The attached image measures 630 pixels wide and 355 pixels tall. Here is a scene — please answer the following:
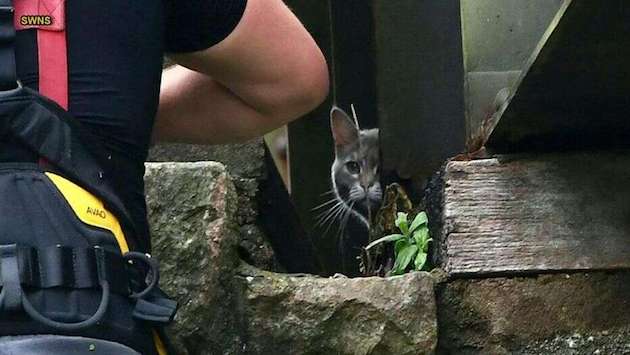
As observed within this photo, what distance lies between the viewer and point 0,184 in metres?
1.56

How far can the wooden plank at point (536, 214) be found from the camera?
2646 millimetres

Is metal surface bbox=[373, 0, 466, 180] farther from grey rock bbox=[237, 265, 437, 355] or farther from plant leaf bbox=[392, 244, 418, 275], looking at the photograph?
grey rock bbox=[237, 265, 437, 355]

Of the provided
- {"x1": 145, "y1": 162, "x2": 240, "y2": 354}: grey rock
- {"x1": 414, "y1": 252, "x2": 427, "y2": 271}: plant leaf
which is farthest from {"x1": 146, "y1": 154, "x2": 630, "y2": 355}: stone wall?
{"x1": 414, "y1": 252, "x2": 427, "y2": 271}: plant leaf

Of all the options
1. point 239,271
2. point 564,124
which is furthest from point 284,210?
point 564,124

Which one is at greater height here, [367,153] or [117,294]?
[117,294]

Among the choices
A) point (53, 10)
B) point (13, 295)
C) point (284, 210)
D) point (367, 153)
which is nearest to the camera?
point (13, 295)

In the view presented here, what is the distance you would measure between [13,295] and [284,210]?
1.54m

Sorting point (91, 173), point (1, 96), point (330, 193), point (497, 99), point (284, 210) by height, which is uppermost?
point (1, 96)

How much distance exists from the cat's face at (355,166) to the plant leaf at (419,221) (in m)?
1.94

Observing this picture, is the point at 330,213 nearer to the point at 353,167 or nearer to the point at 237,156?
the point at 353,167

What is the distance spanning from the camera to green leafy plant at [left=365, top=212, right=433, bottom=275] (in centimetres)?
279

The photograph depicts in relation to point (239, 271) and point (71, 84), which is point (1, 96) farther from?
point (239, 271)

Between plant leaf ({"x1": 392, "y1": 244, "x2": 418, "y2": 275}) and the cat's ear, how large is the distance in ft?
6.74

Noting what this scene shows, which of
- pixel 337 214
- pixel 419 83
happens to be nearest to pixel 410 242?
pixel 419 83
